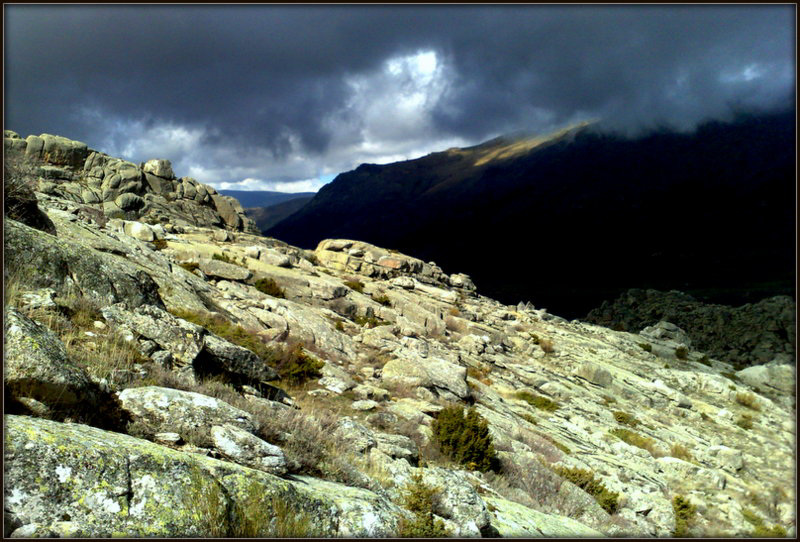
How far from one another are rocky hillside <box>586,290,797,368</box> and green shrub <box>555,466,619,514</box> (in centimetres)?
4080

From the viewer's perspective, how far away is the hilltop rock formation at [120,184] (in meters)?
35.6

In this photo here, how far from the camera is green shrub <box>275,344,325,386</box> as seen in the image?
11234 millimetres

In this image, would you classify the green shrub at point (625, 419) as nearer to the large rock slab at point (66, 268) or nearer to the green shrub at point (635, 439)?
the green shrub at point (635, 439)

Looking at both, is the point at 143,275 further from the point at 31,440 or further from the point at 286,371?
→ the point at 31,440

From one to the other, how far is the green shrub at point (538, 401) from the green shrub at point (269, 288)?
12.8m

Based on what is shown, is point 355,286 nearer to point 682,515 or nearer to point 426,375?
point 426,375

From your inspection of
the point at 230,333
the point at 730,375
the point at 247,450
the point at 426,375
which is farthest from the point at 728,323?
the point at 247,450

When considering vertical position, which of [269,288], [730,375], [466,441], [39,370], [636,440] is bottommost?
[730,375]

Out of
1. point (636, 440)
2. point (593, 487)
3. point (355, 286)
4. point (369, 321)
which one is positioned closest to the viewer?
point (593, 487)

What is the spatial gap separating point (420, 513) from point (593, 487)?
795 centimetres

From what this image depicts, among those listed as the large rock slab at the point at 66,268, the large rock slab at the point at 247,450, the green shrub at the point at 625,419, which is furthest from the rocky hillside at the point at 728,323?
the large rock slab at the point at 66,268

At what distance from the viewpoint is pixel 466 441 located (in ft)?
31.1

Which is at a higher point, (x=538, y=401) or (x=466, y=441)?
(x=466, y=441)

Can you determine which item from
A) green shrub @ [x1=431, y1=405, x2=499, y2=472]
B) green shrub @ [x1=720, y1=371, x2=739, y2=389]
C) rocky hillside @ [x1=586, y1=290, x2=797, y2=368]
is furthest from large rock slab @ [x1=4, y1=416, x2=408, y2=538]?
rocky hillside @ [x1=586, y1=290, x2=797, y2=368]
